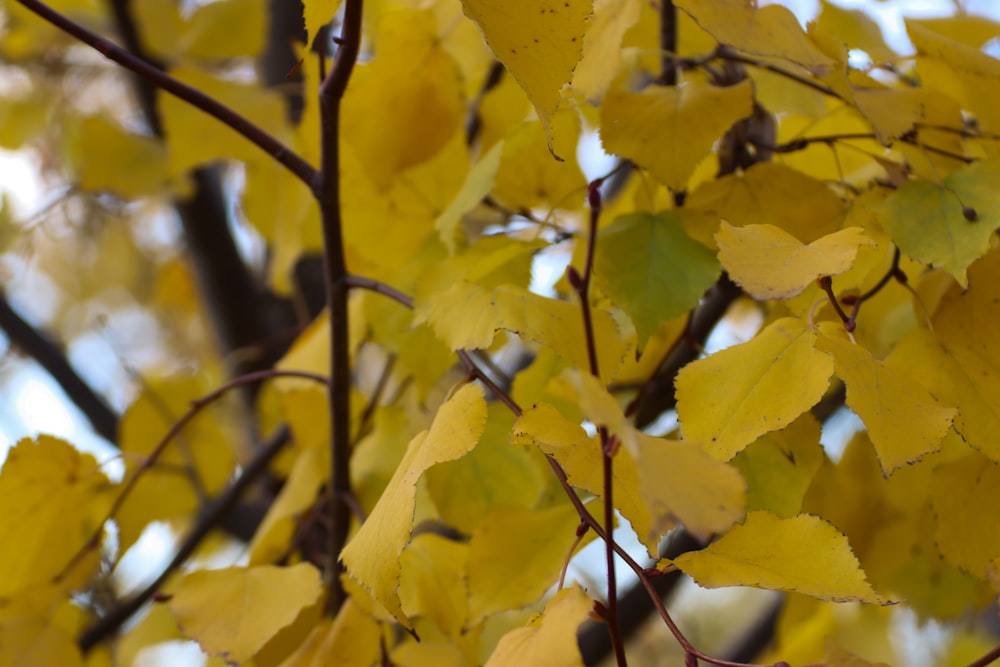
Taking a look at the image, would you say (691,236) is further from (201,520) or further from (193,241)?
(193,241)

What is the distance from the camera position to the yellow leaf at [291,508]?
489 mm

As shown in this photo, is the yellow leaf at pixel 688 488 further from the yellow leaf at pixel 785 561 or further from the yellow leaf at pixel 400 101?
the yellow leaf at pixel 400 101

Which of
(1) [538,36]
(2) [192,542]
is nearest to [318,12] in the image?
(1) [538,36]

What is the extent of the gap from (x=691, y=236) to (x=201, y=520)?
51 centimetres

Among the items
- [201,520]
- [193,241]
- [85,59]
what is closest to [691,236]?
[201,520]

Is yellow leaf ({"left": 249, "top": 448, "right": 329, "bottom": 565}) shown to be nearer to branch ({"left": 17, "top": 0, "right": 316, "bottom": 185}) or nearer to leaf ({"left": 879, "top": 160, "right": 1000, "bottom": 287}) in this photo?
branch ({"left": 17, "top": 0, "right": 316, "bottom": 185})

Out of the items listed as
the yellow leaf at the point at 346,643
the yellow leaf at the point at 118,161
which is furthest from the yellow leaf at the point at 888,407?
the yellow leaf at the point at 118,161

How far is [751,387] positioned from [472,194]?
6.3 inches

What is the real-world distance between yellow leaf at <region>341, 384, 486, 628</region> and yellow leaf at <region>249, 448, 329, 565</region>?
19cm

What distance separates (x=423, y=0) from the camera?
1.57 feet

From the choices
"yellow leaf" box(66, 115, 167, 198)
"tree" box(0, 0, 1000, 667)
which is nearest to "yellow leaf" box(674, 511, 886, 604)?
"tree" box(0, 0, 1000, 667)

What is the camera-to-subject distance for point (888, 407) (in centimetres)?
30

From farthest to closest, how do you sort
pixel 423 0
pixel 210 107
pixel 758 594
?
pixel 758 594
pixel 423 0
pixel 210 107

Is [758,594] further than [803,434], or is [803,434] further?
[758,594]
